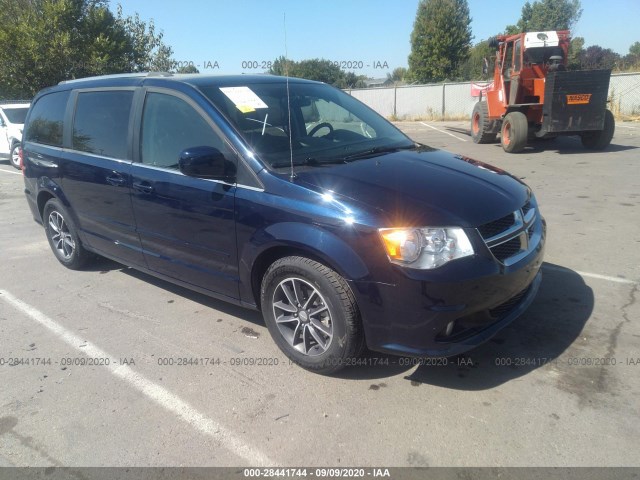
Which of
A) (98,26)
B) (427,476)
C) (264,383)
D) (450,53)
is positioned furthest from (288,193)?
(450,53)

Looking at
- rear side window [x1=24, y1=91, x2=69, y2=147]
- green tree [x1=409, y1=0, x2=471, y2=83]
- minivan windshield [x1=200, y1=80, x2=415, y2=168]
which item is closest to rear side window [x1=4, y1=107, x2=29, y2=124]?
rear side window [x1=24, y1=91, x2=69, y2=147]

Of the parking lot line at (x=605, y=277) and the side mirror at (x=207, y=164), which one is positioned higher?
the side mirror at (x=207, y=164)

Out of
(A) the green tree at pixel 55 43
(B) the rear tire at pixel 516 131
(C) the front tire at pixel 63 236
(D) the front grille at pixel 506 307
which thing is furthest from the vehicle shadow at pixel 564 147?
(A) the green tree at pixel 55 43

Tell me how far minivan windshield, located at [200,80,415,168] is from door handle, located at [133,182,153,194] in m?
0.85

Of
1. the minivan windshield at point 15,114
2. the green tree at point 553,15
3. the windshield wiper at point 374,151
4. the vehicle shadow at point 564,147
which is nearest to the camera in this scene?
the windshield wiper at point 374,151

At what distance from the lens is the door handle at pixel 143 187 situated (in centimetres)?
379

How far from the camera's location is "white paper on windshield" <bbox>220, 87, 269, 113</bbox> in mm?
3536

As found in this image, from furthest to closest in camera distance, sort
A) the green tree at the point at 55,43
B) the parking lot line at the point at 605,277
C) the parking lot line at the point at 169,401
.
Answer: the green tree at the point at 55,43, the parking lot line at the point at 605,277, the parking lot line at the point at 169,401

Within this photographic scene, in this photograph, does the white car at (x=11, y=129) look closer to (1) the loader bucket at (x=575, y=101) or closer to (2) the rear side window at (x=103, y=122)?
(2) the rear side window at (x=103, y=122)

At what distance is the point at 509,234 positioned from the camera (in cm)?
295

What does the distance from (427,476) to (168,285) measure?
320 cm

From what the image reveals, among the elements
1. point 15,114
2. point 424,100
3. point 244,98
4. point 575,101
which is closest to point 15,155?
point 15,114

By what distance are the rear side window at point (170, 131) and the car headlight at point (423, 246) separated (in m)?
1.35

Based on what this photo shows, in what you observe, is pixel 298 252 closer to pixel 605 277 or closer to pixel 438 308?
pixel 438 308
